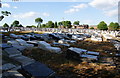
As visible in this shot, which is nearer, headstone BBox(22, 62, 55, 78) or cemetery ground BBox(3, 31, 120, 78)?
headstone BBox(22, 62, 55, 78)

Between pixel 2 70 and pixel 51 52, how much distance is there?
17.9ft

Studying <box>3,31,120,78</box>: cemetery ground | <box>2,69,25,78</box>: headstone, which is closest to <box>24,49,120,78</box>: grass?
<box>3,31,120,78</box>: cemetery ground

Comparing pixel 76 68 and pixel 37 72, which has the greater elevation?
pixel 37 72

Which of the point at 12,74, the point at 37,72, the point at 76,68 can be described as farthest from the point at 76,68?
the point at 12,74

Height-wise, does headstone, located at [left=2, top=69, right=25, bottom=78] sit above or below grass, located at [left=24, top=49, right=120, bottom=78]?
above

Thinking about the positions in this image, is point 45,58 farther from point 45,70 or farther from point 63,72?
point 45,70

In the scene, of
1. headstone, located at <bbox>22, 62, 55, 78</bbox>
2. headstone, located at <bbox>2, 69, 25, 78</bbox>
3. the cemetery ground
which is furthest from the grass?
headstone, located at <bbox>2, 69, 25, 78</bbox>

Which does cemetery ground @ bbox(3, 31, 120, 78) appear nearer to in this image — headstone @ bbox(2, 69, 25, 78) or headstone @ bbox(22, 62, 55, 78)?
headstone @ bbox(22, 62, 55, 78)

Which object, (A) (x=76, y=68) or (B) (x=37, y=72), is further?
(A) (x=76, y=68)

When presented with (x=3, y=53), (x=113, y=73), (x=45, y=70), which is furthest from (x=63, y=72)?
(x=3, y=53)

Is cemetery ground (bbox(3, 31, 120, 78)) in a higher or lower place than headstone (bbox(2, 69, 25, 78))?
lower

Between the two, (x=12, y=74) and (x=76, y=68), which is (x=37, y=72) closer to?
(x=12, y=74)

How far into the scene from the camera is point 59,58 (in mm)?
9336

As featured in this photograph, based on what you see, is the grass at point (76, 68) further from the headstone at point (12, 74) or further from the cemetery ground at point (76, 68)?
the headstone at point (12, 74)
